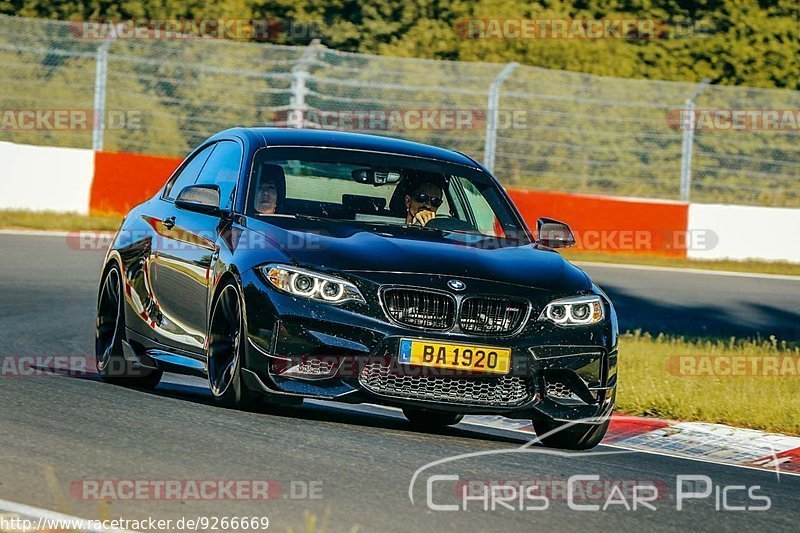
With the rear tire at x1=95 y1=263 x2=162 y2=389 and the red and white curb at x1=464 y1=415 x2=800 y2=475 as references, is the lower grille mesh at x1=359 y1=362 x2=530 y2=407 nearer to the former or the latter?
the red and white curb at x1=464 y1=415 x2=800 y2=475

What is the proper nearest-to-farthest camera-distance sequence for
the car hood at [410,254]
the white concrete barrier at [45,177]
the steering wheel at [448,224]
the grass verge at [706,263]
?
the car hood at [410,254] → the steering wheel at [448,224] → the white concrete barrier at [45,177] → the grass verge at [706,263]

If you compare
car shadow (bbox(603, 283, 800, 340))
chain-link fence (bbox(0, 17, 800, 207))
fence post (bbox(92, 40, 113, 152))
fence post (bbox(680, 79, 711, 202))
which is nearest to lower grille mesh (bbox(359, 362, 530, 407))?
car shadow (bbox(603, 283, 800, 340))

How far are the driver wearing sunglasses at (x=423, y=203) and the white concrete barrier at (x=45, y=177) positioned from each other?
1412cm

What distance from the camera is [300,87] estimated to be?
25.8m

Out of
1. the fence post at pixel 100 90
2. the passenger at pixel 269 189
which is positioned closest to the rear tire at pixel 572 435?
the passenger at pixel 269 189

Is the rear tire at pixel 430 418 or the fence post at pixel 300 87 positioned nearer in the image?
the rear tire at pixel 430 418

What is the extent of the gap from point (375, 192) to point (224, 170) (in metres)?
0.93

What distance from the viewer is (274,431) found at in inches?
301

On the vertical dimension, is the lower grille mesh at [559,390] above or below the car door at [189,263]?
below

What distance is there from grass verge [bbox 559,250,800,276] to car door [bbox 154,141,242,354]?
15.1 metres

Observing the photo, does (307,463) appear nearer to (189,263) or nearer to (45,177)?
(189,263)

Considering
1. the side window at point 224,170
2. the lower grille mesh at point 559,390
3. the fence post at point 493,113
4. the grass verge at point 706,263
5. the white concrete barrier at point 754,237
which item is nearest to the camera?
the lower grille mesh at point 559,390

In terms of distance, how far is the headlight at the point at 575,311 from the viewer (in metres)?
7.96

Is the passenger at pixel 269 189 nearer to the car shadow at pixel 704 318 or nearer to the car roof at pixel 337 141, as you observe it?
the car roof at pixel 337 141
